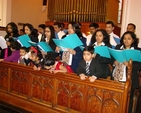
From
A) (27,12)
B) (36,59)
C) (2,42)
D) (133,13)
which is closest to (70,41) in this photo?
(36,59)

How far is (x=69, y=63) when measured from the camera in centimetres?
303

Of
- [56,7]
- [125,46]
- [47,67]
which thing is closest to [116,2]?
[56,7]

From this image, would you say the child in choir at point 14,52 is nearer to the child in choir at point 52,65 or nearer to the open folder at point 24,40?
the open folder at point 24,40

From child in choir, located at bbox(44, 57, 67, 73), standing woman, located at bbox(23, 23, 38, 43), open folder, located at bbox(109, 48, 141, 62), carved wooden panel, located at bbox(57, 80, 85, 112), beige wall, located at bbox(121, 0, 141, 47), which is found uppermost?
beige wall, located at bbox(121, 0, 141, 47)

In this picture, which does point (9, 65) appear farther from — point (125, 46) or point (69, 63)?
point (125, 46)

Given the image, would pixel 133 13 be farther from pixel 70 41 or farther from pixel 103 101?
pixel 103 101

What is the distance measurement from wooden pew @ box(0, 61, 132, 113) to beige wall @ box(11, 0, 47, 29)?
4111mm

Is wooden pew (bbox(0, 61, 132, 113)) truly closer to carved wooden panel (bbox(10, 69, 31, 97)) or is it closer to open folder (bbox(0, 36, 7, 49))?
carved wooden panel (bbox(10, 69, 31, 97))

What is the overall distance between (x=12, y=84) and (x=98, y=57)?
1424 millimetres

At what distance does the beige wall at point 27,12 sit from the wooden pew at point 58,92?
411 centimetres

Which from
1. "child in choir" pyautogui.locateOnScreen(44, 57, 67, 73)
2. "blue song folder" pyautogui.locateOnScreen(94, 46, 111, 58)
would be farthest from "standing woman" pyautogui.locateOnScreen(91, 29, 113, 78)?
"child in choir" pyautogui.locateOnScreen(44, 57, 67, 73)

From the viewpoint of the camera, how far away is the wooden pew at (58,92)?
2.23 meters

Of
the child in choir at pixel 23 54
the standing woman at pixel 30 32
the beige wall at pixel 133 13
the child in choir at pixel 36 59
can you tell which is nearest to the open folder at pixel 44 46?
the child in choir at pixel 36 59

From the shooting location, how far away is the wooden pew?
223 cm
